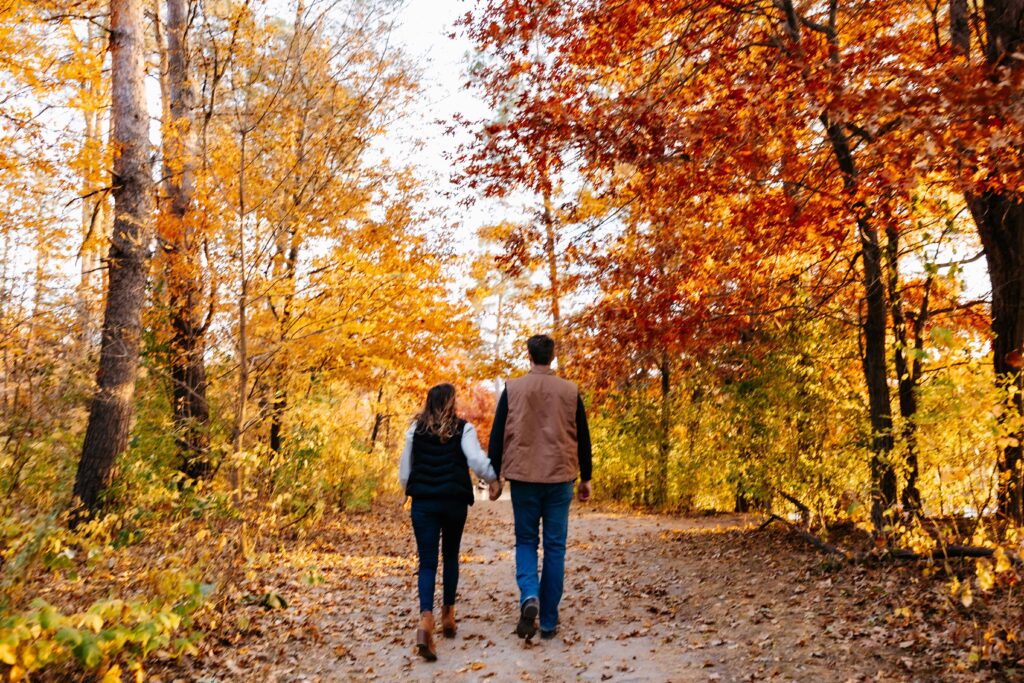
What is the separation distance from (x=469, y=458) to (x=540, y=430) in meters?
0.57

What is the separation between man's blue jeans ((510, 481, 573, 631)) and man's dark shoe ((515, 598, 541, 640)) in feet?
0.19

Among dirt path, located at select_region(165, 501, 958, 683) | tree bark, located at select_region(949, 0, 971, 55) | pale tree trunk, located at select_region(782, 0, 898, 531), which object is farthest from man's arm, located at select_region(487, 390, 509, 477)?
tree bark, located at select_region(949, 0, 971, 55)

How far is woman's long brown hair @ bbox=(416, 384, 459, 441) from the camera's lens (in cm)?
533

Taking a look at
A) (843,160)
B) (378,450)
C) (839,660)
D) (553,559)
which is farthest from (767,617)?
(378,450)

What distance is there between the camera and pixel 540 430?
5422 millimetres

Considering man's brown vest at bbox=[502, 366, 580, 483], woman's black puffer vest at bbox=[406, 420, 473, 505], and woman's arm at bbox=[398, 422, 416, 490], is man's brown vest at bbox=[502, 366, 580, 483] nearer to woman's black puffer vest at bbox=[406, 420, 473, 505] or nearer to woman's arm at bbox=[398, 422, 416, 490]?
woman's black puffer vest at bbox=[406, 420, 473, 505]

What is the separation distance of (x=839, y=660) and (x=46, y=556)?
5.09m

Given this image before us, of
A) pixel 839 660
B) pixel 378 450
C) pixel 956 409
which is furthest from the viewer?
pixel 378 450

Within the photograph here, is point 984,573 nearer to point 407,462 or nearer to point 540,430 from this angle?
point 540,430

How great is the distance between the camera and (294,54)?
25.7 feet

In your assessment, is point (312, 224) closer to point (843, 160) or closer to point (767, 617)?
point (843, 160)

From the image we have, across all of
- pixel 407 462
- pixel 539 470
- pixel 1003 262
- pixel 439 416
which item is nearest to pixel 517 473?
pixel 539 470

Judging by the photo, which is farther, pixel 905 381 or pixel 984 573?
pixel 905 381

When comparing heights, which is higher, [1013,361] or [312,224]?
[312,224]
